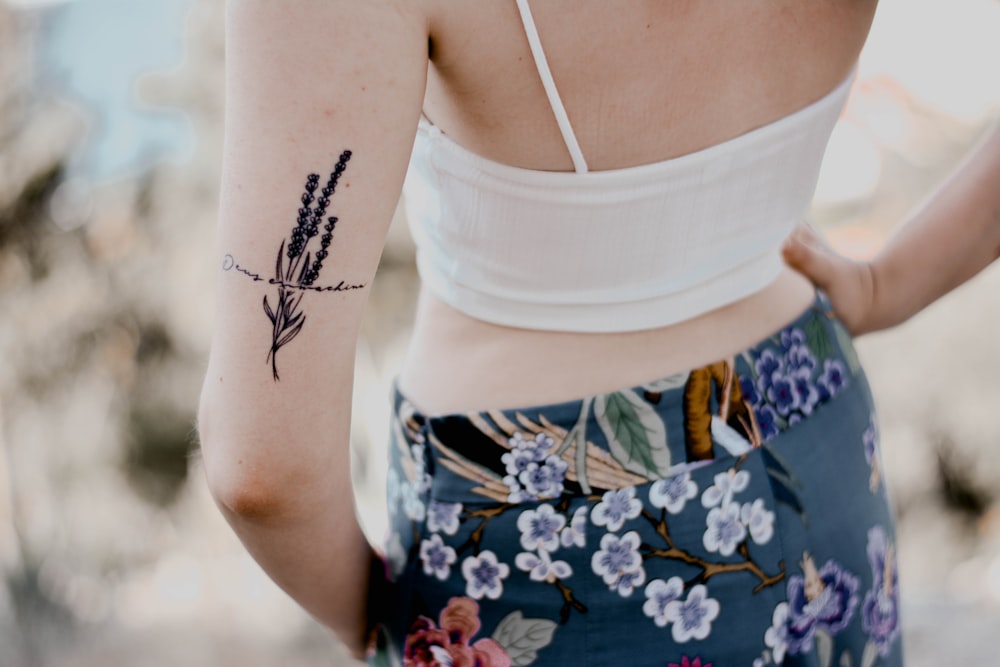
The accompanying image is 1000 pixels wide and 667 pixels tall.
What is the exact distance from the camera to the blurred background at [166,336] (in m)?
3.93

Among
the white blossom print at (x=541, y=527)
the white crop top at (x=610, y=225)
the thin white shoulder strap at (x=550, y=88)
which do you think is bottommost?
the white blossom print at (x=541, y=527)

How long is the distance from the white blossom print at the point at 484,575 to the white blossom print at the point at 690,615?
0.58 ft

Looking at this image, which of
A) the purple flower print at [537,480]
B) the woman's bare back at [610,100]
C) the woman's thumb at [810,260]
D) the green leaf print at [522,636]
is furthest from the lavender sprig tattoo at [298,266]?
the woman's thumb at [810,260]

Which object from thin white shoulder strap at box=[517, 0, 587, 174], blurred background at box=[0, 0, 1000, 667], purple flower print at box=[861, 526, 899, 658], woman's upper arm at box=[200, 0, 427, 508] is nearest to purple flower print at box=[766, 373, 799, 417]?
purple flower print at box=[861, 526, 899, 658]

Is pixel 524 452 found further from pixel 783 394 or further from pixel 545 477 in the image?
pixel 783 394

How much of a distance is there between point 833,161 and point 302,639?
3.16 meters

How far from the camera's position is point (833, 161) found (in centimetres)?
421

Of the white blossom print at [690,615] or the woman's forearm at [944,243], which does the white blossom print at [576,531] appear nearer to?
the white blossom print at [690,615]

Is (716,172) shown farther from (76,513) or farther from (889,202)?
(76,513)

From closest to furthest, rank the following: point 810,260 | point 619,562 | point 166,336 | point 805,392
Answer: point 619,562 < point 805,392 < point 810,260 < point 166,336

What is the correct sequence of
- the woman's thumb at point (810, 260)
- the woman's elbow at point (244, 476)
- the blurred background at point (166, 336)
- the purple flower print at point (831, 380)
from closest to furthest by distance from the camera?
the woman's elbow at point (244, 476) → the purple flower print at point (831, 380) → the woman's thumb at point (810, 260) → the blurred background at point (166, 336)

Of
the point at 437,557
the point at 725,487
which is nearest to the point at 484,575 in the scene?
the point at 437,557

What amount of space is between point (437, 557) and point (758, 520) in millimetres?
350

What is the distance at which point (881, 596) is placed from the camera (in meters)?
1.15
